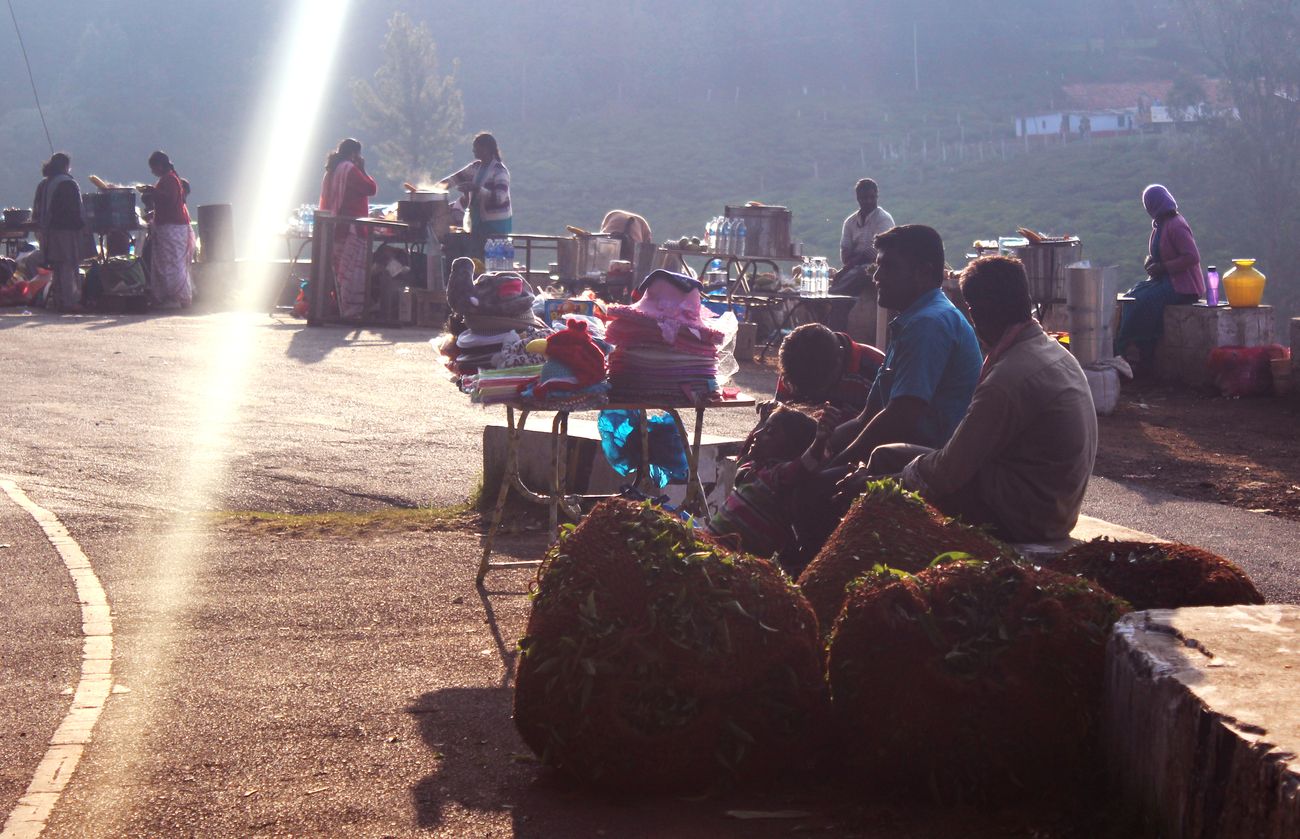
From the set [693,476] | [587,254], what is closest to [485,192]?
[587,254]

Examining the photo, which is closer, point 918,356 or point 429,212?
point 918,356

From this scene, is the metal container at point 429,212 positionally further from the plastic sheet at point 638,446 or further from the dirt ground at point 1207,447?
the plastic sheet at point 638,446

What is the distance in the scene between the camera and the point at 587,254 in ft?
57.1

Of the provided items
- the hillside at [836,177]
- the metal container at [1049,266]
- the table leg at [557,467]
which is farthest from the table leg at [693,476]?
the hillside at [836,177]

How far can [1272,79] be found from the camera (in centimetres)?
4766

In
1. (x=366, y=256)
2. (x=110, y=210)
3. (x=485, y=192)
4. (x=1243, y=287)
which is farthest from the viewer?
(x=110, y=210)

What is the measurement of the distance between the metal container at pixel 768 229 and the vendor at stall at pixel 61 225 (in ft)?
30.5

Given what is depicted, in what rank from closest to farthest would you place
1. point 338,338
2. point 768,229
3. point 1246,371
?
point 1246,371
point 768,229
point 338,338

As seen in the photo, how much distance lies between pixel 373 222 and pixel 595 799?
47.4ft

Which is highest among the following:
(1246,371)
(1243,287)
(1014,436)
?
(1243,287)

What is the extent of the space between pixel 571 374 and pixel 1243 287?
9.38 m

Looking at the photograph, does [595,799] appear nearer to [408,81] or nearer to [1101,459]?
→ [1101,459]

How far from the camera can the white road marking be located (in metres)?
3.54

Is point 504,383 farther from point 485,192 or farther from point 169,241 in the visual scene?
point 169,241
